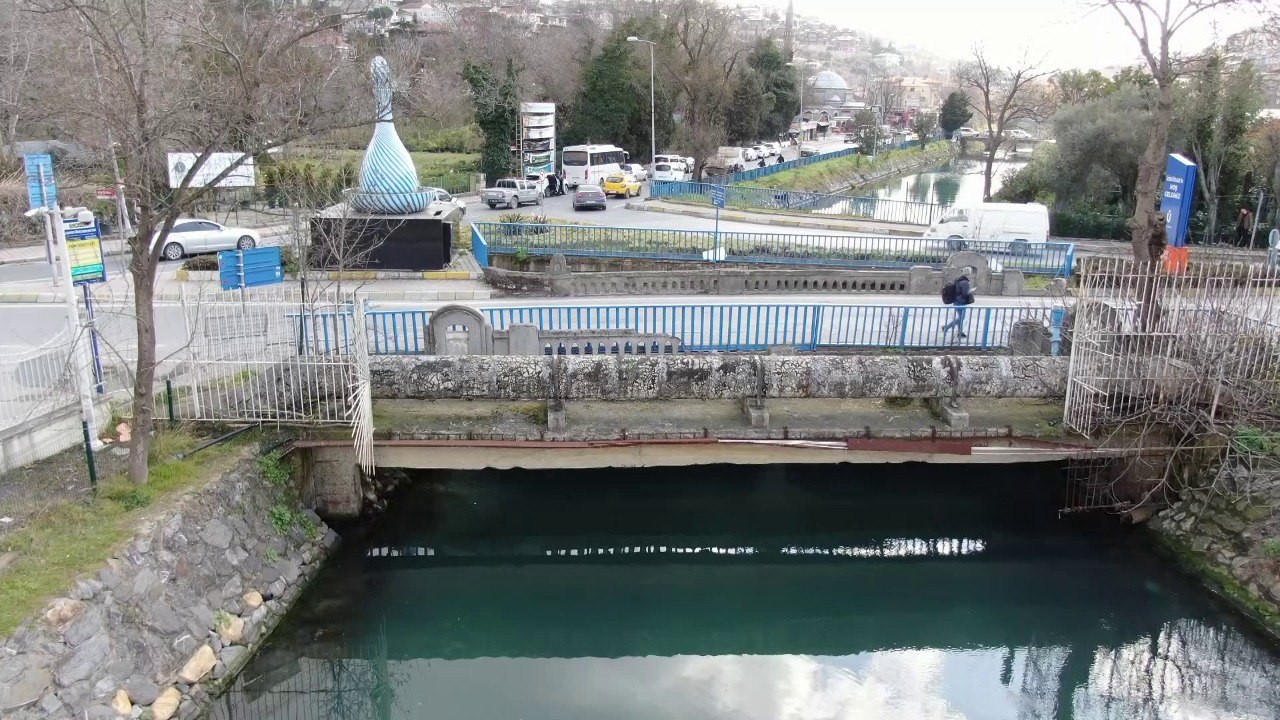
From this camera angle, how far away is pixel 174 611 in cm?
862

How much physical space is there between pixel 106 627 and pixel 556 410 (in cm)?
517

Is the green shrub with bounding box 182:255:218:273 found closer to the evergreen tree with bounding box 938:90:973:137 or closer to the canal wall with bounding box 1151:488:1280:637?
the canal wall with bounding box 1151:488:1280:637

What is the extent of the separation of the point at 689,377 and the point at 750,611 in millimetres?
3012

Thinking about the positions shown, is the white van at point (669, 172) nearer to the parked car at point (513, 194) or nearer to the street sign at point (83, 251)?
the parked car at point (513, 194)

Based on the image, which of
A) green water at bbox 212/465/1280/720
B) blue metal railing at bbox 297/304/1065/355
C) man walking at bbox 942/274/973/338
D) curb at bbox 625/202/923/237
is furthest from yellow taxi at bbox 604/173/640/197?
green water at bbox 212/465/1280/720

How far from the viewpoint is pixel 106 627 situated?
7.84 metres

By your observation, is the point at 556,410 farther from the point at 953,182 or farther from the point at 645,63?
the point at 953,182

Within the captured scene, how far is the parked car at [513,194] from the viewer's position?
122 ft

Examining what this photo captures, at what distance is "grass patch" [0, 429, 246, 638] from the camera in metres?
7.59

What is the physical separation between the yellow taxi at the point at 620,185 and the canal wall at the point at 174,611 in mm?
30957

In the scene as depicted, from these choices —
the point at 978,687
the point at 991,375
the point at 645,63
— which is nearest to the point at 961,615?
the point at 978,687

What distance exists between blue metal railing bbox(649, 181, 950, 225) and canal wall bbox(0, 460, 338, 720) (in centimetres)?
2829

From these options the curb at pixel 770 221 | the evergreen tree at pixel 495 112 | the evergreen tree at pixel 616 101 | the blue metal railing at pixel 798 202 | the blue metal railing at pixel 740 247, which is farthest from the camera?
the evergreen tree at pixel 616 101

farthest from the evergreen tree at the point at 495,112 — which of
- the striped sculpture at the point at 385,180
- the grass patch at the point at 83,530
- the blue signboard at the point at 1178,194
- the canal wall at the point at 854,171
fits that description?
the grass patch at the point at 83,530
